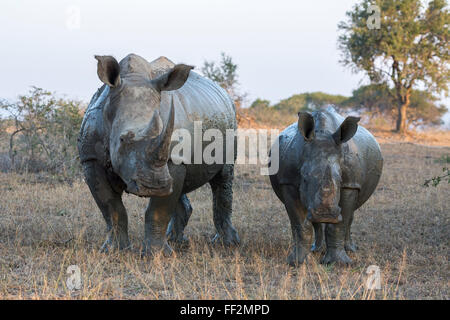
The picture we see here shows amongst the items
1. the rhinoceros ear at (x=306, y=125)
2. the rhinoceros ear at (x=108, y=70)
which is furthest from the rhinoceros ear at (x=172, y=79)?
the rhinoceros ear at (x=306, y=125)

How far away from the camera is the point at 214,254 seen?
232 inches

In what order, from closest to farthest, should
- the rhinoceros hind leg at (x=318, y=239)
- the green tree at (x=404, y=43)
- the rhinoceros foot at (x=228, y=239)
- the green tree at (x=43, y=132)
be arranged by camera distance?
the rhinoceros hind leg at (x=318, y=239) < the rhinoceros foot at (x=228, y=239) < the green tree at (x=43, y=132) < the green tree at (x=404, y=43)

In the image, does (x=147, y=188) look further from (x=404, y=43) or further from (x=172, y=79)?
(x=404, y=43)

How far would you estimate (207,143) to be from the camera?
20.5 feet

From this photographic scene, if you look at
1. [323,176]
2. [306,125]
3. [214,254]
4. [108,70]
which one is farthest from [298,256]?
[108,70]

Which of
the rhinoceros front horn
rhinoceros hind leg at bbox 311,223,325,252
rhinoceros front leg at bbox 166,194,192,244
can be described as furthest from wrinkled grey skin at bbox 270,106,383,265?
rhinoceros front leg at bbox 166,194,192,244

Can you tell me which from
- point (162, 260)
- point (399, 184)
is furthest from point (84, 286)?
point (399, 184)

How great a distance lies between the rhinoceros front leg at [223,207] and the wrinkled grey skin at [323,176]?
1.17 meters

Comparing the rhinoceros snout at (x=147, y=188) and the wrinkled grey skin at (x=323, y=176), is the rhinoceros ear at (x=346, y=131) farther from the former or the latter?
the rhinoceros snout at (x=147, y=188)

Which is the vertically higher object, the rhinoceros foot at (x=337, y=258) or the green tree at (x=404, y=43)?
the green tree at (x=404, y=43)

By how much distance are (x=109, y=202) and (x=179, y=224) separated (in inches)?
58.9

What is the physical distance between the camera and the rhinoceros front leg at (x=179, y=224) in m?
7.02

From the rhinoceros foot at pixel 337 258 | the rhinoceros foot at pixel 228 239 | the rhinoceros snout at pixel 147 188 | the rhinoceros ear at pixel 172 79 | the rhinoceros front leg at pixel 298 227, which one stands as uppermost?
the rhinoceros ear at pixel 172 79

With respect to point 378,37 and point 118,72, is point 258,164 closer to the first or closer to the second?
point 118,72
